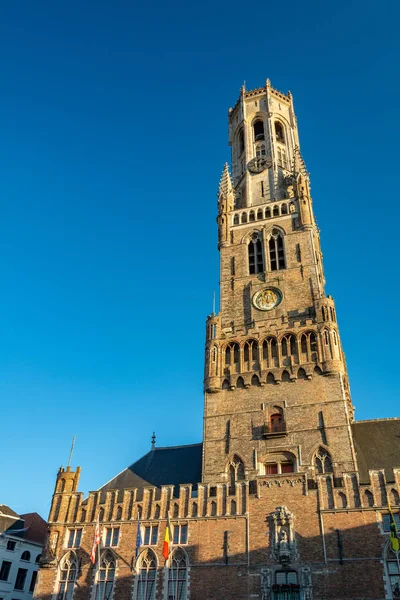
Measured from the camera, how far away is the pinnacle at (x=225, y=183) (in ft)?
181

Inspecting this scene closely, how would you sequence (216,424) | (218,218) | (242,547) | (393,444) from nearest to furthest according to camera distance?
(242,547)
(393,444)
(216,424)
(218,218)

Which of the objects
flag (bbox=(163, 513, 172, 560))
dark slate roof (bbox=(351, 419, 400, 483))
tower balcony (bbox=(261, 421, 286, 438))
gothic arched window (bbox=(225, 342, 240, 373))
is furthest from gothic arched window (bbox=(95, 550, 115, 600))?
dark slate roof (bbox=(351, 419, 400, 483))

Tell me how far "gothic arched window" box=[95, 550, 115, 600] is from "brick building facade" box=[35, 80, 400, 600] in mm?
72

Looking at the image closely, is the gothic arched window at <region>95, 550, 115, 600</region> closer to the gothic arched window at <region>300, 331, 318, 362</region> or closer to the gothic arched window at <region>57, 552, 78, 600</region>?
the gothic arched window at <region>57, 552, 78, 600</region>

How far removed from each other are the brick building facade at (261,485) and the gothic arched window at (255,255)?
0.50 ft

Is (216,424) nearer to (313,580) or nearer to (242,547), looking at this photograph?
(242,547)

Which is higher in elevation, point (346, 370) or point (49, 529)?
point (346, 370)

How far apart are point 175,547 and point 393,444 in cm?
1683

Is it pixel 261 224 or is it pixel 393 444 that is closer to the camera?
pixel 393 444

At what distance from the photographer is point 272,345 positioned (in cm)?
4081

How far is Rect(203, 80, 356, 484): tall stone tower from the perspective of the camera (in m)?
35.9

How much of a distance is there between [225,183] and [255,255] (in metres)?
12.1

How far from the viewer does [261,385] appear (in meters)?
39.2

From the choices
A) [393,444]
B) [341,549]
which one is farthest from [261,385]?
[341,549]
